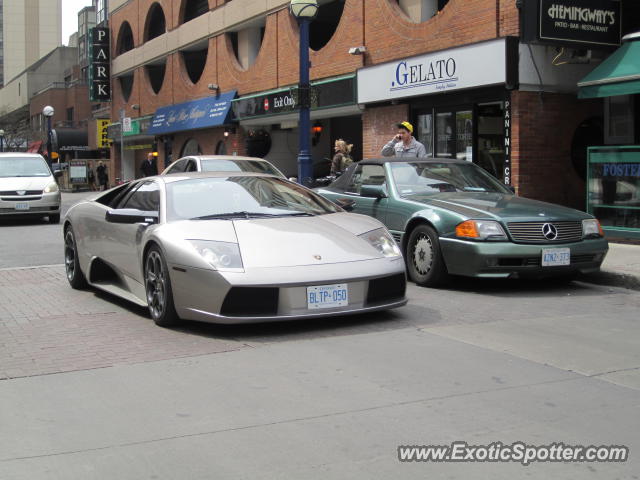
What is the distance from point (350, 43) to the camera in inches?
792

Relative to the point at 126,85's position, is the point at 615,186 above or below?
below

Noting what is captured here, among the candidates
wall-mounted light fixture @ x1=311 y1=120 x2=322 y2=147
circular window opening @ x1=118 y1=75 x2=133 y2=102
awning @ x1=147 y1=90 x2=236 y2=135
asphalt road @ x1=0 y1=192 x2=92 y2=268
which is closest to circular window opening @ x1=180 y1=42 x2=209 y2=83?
awning @ x1=147 y1=90 x2=236 y2=135

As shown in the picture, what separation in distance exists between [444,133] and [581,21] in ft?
13.3

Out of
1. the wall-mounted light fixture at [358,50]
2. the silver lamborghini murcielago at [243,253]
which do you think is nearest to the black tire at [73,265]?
the silver lamborghini murcielago at [243,253]

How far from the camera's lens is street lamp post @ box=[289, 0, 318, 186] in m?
13.5

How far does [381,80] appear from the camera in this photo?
725 inches

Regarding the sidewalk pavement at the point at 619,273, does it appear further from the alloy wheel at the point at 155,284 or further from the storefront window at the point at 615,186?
the alloy wheel at the point at 155,284

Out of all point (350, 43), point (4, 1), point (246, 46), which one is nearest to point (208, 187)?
point (350, 43)

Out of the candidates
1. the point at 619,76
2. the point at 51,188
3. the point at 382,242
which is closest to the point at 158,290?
the point at 382,242

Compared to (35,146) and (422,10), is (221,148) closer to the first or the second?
(422,10)

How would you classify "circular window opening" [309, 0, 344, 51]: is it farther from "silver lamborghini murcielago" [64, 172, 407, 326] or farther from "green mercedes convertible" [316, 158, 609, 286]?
"silver lamborghini murcielago" [64, 172, 407, 326]

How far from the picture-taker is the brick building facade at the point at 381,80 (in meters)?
14.8

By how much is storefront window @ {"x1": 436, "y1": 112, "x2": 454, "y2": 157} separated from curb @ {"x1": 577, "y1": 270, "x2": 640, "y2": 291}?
25.7ft

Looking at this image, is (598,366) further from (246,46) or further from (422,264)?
(246,46)
